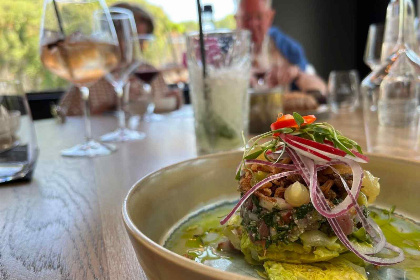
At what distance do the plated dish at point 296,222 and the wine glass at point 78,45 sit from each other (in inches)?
29.2

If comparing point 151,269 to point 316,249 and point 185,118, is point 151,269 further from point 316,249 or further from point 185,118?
point 185,118

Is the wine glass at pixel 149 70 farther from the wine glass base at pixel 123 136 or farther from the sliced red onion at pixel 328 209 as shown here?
the sliced red onion at pixel 328 209

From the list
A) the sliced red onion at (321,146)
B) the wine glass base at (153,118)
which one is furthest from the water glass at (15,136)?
the wine glass base at (153,118)

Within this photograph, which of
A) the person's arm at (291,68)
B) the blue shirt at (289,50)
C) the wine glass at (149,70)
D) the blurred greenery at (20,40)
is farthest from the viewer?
the blurred greenery at (20,40)

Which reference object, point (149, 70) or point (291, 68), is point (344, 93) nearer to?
point (149, 70)

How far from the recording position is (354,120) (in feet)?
5.22

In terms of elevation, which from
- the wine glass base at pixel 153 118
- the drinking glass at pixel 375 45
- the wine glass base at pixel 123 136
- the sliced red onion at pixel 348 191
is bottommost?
the wine glass base at pixel 153 118

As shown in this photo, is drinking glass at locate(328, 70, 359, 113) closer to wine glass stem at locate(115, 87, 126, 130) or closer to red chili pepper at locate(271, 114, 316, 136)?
wine glass stem at locate(115, 87, 126, 130)

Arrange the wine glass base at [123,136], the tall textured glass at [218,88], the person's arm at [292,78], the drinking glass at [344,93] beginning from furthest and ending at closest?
the person's arm at [292,78] → the drinking glass at [344,93] → the wine glass base at [123,136] → the tall textured glass at [218,88]

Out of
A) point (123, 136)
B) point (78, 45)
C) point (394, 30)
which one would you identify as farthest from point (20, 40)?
point (394, 30)

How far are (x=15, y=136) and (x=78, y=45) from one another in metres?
0.37

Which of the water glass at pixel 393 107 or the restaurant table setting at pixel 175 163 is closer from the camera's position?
the restaurant table setting at pixel 175 163

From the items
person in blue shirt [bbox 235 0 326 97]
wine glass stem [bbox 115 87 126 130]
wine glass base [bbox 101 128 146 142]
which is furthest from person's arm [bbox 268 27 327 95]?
wine glass base [bbox 101 128 146 142]

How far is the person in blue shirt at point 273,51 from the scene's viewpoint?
3080mm
